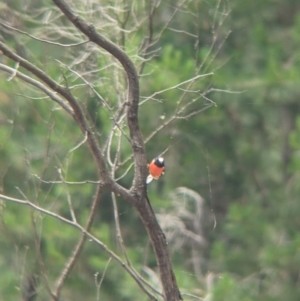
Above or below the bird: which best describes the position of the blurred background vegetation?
below

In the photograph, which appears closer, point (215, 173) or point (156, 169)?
point (156, 169)

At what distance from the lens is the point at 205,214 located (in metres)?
7.27

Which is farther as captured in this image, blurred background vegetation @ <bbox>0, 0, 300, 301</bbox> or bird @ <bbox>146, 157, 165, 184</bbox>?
blurred background vegetation @ <bbox>0, 0, 300, 301</bbox>

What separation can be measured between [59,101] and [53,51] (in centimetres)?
362

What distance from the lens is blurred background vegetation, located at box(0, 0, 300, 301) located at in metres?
6.29

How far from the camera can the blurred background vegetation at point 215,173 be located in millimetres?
6289

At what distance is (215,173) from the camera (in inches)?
288

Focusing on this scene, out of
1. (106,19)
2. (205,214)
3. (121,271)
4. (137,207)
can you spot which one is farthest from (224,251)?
(137,207)

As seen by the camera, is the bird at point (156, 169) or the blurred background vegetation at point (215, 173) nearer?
the bird at point (156, 169)

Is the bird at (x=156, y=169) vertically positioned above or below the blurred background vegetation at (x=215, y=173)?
above

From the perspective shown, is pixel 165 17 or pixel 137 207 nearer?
pixel 137 207

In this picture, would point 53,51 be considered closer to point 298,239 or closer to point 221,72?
point 221,72

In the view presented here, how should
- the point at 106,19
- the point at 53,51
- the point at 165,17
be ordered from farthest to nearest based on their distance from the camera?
the point at 165,17 < the point at 53,51 < the point at 106,19

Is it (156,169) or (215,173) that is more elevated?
(156,169)
